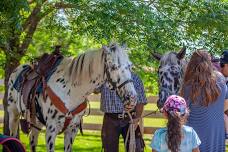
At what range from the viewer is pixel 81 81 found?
5895mm

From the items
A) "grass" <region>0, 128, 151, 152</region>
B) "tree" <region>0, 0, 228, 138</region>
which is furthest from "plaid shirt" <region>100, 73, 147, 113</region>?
"grass" <region>0, 128, 151, 152</region>

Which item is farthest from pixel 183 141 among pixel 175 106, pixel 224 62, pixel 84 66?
pixel 84 66

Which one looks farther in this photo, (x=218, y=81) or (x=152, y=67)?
(x=152, y=67)

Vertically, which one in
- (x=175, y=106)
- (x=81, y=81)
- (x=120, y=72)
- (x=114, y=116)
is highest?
(x=120, y=72)

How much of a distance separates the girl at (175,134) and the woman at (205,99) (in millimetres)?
487

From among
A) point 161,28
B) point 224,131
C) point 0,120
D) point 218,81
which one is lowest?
point 0,120

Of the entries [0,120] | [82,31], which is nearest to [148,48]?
[82,31]

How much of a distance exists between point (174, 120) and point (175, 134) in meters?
0.10

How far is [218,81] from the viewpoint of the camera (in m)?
4.32

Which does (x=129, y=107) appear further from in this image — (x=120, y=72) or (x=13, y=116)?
(x=13, y=116)

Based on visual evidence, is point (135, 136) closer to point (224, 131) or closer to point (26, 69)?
point (224, 131)

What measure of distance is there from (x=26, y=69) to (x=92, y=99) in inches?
234

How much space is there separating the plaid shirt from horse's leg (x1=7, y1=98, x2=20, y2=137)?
6.95 ft

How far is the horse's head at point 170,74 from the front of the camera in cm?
558
